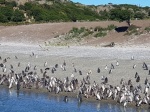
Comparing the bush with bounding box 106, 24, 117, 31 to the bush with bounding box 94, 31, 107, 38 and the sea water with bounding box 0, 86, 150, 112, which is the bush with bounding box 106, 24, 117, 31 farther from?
the sea water with bounding box 0, 86, 150, 112

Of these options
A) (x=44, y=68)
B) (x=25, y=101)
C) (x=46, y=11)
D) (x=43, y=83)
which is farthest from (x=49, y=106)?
(x=46, y=11)

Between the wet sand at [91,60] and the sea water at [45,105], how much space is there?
3.47ft

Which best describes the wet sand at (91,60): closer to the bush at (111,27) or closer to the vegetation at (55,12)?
the bush at (111,27)

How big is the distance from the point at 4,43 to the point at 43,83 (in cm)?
3570

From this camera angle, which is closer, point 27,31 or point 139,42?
point 139,42

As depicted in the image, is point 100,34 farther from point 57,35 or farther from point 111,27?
point 57,35

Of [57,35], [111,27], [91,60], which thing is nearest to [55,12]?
[57,35]

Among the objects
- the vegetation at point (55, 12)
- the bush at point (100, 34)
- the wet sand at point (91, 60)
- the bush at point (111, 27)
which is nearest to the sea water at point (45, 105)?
the wet sand at point (91, 60)

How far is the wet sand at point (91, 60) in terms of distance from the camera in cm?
3275

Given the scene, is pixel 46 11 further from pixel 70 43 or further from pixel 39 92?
pixel 39 92

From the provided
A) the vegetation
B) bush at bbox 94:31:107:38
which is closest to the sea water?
bush at bbox 94:31:107:38

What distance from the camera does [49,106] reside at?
26.7m

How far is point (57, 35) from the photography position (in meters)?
66.1

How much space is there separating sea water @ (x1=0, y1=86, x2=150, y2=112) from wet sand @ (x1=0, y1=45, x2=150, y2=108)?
1.06 meters
